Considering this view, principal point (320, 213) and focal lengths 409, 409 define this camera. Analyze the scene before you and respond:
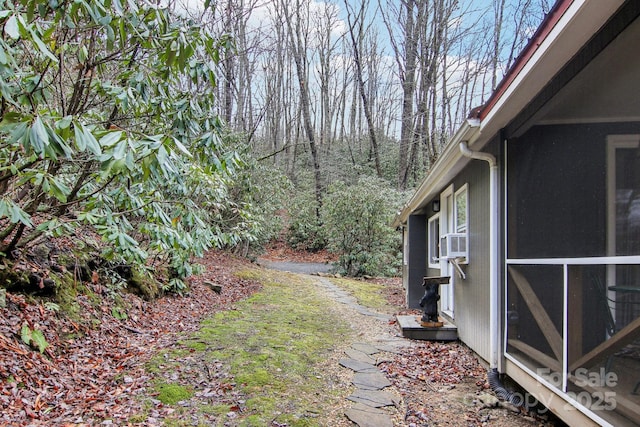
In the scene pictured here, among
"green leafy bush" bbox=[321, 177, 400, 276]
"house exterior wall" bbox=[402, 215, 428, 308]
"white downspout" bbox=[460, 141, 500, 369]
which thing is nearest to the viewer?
"white downspout" bbox=[460, 141, 500, 369]

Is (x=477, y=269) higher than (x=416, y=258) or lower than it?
higher

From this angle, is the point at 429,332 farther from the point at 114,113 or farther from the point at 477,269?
the point at 114,113

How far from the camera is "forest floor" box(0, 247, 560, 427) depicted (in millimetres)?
3146

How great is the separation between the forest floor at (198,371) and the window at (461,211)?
1.66 m

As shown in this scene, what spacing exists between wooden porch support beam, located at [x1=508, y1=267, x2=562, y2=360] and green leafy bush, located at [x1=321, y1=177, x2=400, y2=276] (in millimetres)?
9879

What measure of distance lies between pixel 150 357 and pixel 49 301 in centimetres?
129

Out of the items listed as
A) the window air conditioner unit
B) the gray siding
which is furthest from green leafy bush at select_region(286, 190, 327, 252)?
the gray siding

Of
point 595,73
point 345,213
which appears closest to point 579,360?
point 595,73

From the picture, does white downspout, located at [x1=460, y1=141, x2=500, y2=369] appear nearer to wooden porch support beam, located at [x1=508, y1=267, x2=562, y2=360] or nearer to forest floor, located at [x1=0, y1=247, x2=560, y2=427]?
wooden porch support beam, located at [x1=508, y1=267, x2=562, y2=360]

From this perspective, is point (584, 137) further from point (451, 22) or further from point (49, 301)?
point (451, 22)

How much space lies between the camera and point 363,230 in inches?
539

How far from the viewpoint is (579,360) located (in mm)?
2572

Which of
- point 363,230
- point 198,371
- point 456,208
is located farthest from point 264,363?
point 363,230

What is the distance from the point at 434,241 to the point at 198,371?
565 centimetres
